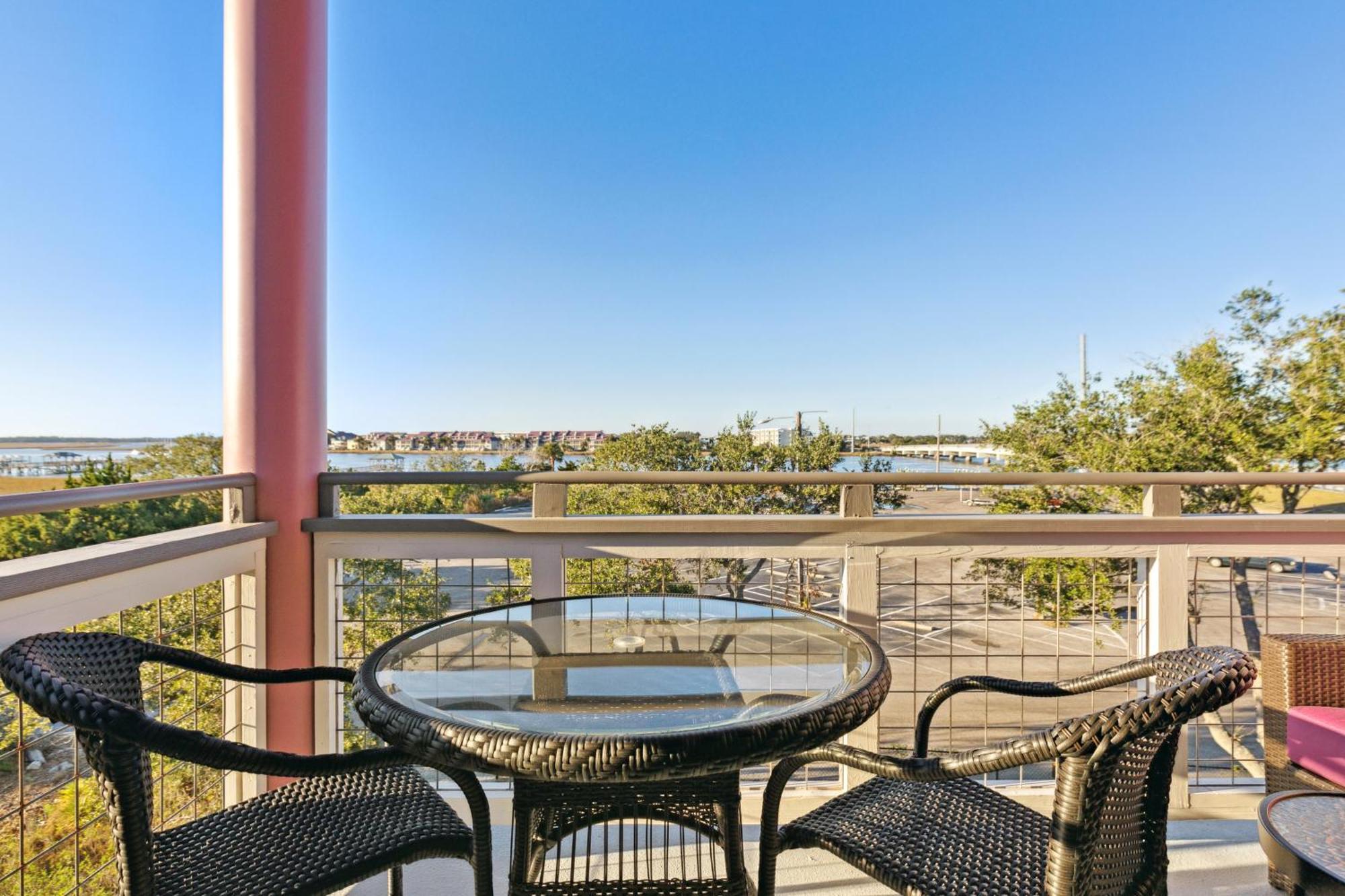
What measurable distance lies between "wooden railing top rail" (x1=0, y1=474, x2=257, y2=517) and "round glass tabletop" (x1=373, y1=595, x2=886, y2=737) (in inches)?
28.8

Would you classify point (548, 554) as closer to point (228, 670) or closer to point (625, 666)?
point (625, 666)

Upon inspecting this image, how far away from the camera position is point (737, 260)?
17516mm

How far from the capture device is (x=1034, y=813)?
1.35 meters

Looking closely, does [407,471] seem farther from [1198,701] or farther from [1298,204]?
[1298,204]

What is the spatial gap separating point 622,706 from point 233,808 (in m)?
0.83

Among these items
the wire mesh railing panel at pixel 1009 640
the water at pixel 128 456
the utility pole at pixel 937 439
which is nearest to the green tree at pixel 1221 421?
the wire mesh railing panel at pixel 1009 640

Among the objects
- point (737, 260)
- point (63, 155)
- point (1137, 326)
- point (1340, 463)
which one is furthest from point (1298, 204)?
point (63, 155)

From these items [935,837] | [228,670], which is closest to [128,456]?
[228,670]

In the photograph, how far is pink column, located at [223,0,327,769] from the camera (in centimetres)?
212

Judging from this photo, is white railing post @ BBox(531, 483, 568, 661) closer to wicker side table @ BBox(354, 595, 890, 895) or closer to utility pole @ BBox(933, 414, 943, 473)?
wicker side table @ BBox(354, 595, 890, 895)

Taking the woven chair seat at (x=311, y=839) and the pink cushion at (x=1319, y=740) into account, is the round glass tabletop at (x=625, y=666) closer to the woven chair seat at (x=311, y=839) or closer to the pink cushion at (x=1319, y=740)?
the woven chair seat at (x=311, y=839)

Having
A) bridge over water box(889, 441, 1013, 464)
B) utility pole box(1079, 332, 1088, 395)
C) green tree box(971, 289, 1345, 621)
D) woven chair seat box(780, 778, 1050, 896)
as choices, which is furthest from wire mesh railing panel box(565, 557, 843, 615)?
utility pole box(1079, 332, 1088, 395)

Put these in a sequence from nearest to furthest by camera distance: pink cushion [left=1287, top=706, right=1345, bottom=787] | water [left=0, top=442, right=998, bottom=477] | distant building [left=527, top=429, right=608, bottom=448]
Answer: pink cushion [left=1287, top=706, right=1345, bottom=787] → water [left=0, top=442, right=998, bottom=477] → distant building [left=527, top=429, right=608, bottom=448]

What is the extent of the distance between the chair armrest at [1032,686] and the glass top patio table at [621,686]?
0.72 feet
